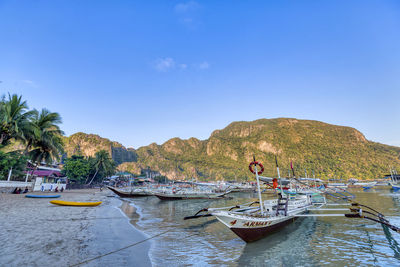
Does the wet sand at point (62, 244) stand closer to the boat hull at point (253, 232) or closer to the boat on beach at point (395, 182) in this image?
the boat hull at point (253, 232)

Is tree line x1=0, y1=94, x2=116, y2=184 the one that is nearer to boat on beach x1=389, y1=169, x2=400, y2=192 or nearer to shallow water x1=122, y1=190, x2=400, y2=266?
shallow water x1=122, y1=190, x2=400, y2=266

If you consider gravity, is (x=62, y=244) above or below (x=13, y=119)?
below

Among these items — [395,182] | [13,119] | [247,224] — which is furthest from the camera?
[395,182]

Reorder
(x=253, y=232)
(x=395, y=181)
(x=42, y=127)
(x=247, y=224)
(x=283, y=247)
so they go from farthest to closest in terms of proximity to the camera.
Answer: (x=395, y=181)
(x=42, y=127)
(x=253, y=232)
(x=283, y=247)
(x=247, y=224)

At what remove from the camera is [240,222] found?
32.6 feet

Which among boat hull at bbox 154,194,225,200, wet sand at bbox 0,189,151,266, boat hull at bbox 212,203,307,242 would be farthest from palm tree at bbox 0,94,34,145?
boat hull at bbox 212,203,307,242

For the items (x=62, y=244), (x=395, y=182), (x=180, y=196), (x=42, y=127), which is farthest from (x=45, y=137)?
(x=395, y=182)

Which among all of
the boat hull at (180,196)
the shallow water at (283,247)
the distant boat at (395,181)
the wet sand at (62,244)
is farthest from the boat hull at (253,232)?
the distant boat at (395,181)

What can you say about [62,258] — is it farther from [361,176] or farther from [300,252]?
[361,176]

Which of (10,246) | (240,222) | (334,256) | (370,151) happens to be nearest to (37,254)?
(10,246)

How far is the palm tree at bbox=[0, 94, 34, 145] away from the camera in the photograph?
25.0 metres

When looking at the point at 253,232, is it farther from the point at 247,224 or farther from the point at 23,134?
the point at 23,134

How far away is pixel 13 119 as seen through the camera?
26359 millimetres

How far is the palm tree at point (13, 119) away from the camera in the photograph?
25.0 meters
